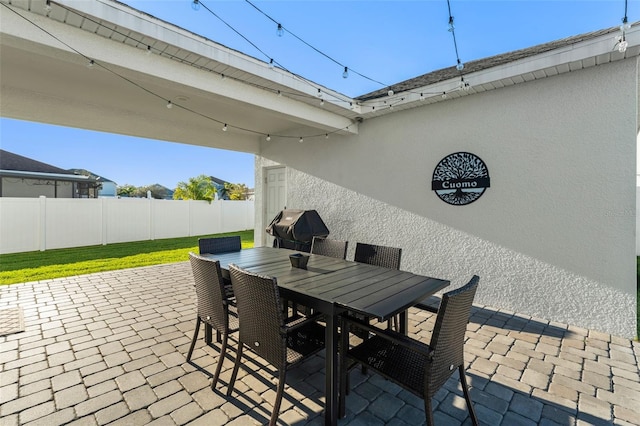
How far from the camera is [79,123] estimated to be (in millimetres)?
5480

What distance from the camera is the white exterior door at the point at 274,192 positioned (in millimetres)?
7375

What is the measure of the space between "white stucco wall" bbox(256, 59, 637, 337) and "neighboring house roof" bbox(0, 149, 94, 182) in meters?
14.2

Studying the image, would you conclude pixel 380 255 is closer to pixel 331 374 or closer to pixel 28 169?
pixel 331 374

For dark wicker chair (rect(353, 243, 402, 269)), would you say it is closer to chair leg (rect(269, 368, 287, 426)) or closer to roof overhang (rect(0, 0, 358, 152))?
chair leg (rect(269, 368, 287, 426))

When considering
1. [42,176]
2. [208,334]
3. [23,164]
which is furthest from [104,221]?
[208,334]

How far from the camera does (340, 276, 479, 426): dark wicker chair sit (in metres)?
1.69

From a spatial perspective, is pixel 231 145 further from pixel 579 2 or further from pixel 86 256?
pixel 579 2

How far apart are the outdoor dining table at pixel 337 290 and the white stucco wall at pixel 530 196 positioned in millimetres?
2172

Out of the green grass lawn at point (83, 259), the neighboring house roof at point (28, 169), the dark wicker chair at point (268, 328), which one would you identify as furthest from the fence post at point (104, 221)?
the dark wicker chair at point (268, 328)

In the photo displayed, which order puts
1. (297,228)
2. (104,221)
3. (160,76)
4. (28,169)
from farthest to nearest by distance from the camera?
(28,169), (104,221), (297,228), (160,76)

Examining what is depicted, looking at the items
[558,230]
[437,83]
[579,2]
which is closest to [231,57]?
[437,83]

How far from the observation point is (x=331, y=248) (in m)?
4.02

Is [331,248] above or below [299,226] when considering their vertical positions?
below

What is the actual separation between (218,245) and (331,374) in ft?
8.91
